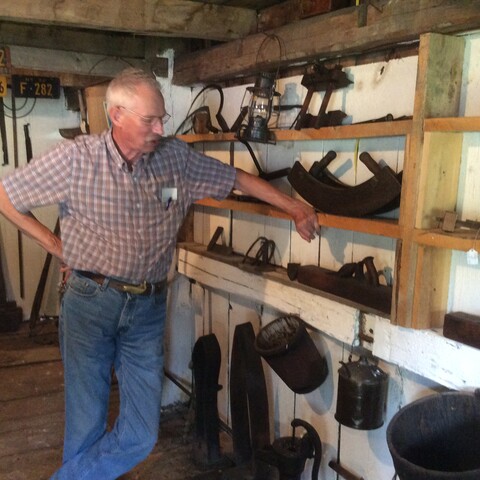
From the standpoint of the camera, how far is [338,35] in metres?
1.71

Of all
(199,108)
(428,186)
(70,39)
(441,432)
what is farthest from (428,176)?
(70,39)

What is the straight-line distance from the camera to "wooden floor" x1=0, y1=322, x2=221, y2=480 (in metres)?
2.31

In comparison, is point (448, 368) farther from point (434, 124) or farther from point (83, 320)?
point (83, 320)

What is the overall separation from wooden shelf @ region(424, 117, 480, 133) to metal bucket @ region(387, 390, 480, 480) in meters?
0.63

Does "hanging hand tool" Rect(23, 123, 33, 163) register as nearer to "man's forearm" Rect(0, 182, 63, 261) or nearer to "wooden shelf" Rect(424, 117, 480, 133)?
"man's forearm" Rect(0, 182, 63, 261)

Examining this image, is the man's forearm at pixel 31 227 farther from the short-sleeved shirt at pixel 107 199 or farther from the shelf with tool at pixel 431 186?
the shelf with tool at pixel 431 186

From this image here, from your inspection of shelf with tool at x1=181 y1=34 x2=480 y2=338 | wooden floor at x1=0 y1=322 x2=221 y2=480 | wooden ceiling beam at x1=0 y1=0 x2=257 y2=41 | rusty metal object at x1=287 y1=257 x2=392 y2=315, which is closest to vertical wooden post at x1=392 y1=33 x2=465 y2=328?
shelf with tool at x1=181 y1=34 x2=480 y2=338

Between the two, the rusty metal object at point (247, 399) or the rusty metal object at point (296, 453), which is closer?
the rusty metal object at point (296, 453)

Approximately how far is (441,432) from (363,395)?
0.28 m

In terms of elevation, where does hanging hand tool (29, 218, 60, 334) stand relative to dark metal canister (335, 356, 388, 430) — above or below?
below

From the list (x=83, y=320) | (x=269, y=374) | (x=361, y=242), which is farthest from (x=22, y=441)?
(x=361, y=242)

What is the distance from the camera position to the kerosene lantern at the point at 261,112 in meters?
1.91

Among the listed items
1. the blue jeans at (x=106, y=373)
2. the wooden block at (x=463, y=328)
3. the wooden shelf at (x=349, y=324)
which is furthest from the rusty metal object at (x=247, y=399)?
the wooden block at (x=463, y=328)

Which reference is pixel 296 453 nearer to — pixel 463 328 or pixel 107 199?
pixel 463 328
